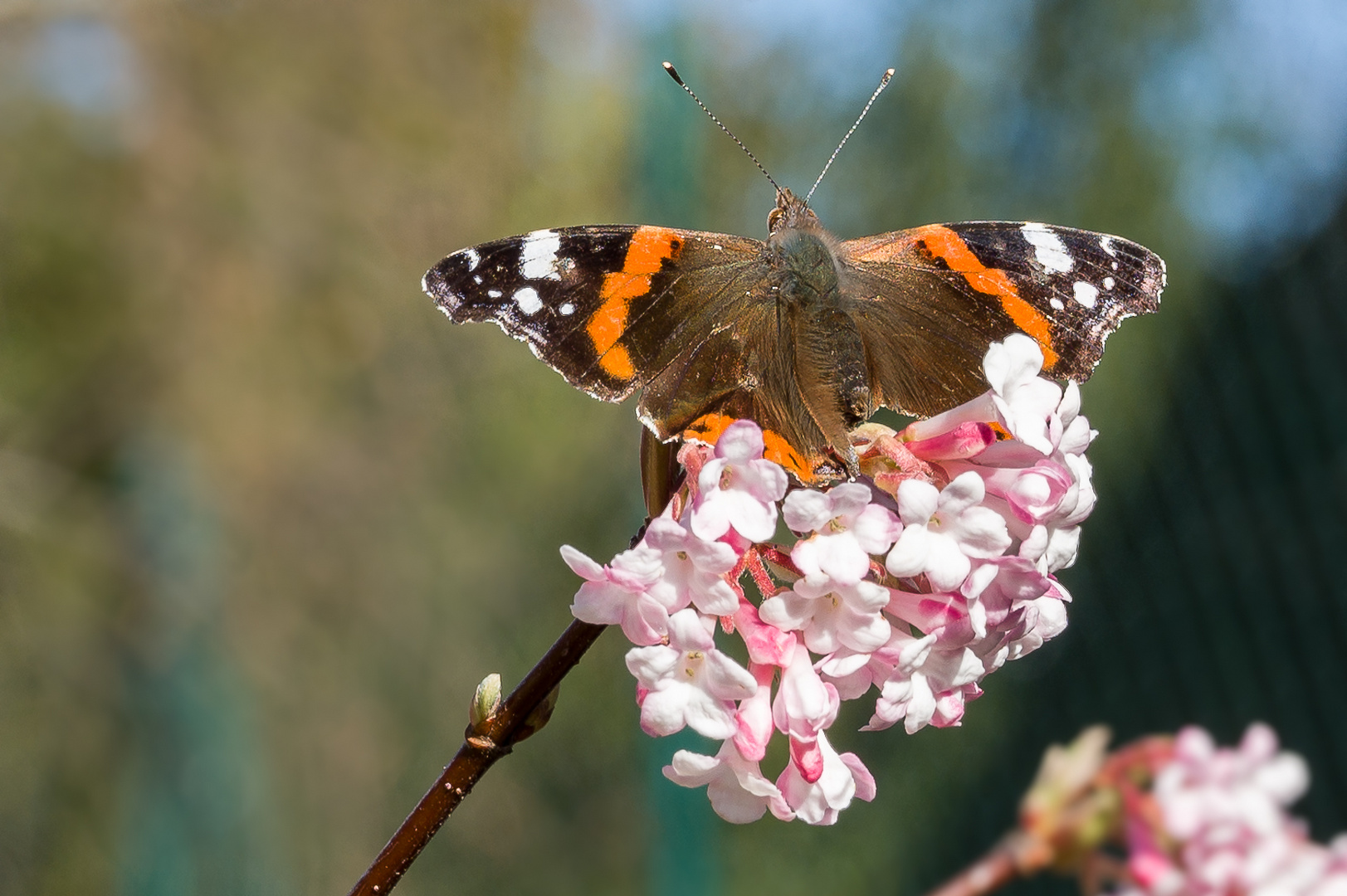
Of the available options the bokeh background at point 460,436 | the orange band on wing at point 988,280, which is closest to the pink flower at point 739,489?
the orange band on wing at point 988,280

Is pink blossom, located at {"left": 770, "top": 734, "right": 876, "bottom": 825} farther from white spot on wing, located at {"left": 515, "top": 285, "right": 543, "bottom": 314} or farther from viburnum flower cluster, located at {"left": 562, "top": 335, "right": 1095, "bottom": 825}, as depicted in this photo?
white spot on wing, located at {"left": 515, "top": 285, "right": 543, "bottom": 314}

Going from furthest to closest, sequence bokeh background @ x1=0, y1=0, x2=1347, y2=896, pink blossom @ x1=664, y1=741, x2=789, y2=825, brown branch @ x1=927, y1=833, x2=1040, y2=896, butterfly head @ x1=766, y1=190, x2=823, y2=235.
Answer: bokeh background @ x1=0, y1=0, x2=1347, y2=896, brown branch @ x1=927, y1=833, x2=1040, y2=896, butterfly head @ x1=766, y1=190, x2=823, y2=235, pink blossom @ x1=664, y1=741, x2=789, y2=825

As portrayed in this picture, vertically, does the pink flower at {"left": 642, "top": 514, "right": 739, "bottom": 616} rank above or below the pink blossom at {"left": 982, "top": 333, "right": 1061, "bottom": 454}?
below

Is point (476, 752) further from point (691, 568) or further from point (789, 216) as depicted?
point (789, 216)

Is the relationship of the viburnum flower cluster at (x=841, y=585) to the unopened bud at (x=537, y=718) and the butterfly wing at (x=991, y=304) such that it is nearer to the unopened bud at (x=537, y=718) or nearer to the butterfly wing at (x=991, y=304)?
the unopened bud at (x=537, y=718)

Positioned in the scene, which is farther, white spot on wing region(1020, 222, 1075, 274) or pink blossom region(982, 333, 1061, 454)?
white spot on wing region(1020, 222, 1075, 274)

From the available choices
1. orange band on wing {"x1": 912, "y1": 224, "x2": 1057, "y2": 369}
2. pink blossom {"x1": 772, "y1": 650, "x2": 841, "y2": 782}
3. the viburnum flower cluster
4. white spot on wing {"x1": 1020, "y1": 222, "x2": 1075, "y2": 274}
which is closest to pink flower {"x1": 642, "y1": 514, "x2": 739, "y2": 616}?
the viburnum flower cluster

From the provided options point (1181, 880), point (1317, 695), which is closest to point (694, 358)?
point (1181, 880)
